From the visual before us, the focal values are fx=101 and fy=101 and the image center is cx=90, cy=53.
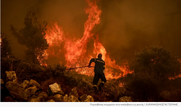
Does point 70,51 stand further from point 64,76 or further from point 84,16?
point 64,76

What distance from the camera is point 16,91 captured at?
17.0 feet

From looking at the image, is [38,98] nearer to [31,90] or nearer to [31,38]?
[31,90]

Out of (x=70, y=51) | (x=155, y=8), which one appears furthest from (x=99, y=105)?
(x=155, y=8)

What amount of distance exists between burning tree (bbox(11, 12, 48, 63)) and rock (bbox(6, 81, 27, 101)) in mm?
17236

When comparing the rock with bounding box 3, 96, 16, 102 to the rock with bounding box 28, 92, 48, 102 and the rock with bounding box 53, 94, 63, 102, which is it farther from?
the rock with bounding box 53, 94, 63, 102

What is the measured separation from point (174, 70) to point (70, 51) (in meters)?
38.3

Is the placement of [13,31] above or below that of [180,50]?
below

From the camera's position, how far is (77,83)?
26.8 ft

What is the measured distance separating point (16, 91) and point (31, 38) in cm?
1956

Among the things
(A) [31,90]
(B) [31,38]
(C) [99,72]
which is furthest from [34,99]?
(B) [31,38]

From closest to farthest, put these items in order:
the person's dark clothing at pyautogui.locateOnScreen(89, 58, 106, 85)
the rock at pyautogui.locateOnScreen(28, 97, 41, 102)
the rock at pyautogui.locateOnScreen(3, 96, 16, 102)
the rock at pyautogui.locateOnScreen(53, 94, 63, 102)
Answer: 1. the rock at pyautogui.locateOnScreen(3, 96, 16, 102)
2. the rock at pyautogui.locateOnScreen(28, 97, 41, 102)
3. the rock at pyautogui.locateOnScreen(53, 94, 63, 102)
4. the person's dark clothing at pyautogui.locateOnScreen(89, 58, 106, 85)

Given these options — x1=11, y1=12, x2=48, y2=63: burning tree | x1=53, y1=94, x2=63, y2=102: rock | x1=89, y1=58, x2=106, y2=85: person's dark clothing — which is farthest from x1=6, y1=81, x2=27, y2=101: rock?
x1=11, y1=12, x2=48, y2=63: burning tree

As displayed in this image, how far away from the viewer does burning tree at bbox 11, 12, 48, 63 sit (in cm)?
2119

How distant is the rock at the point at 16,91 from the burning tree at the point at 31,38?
17236mm
